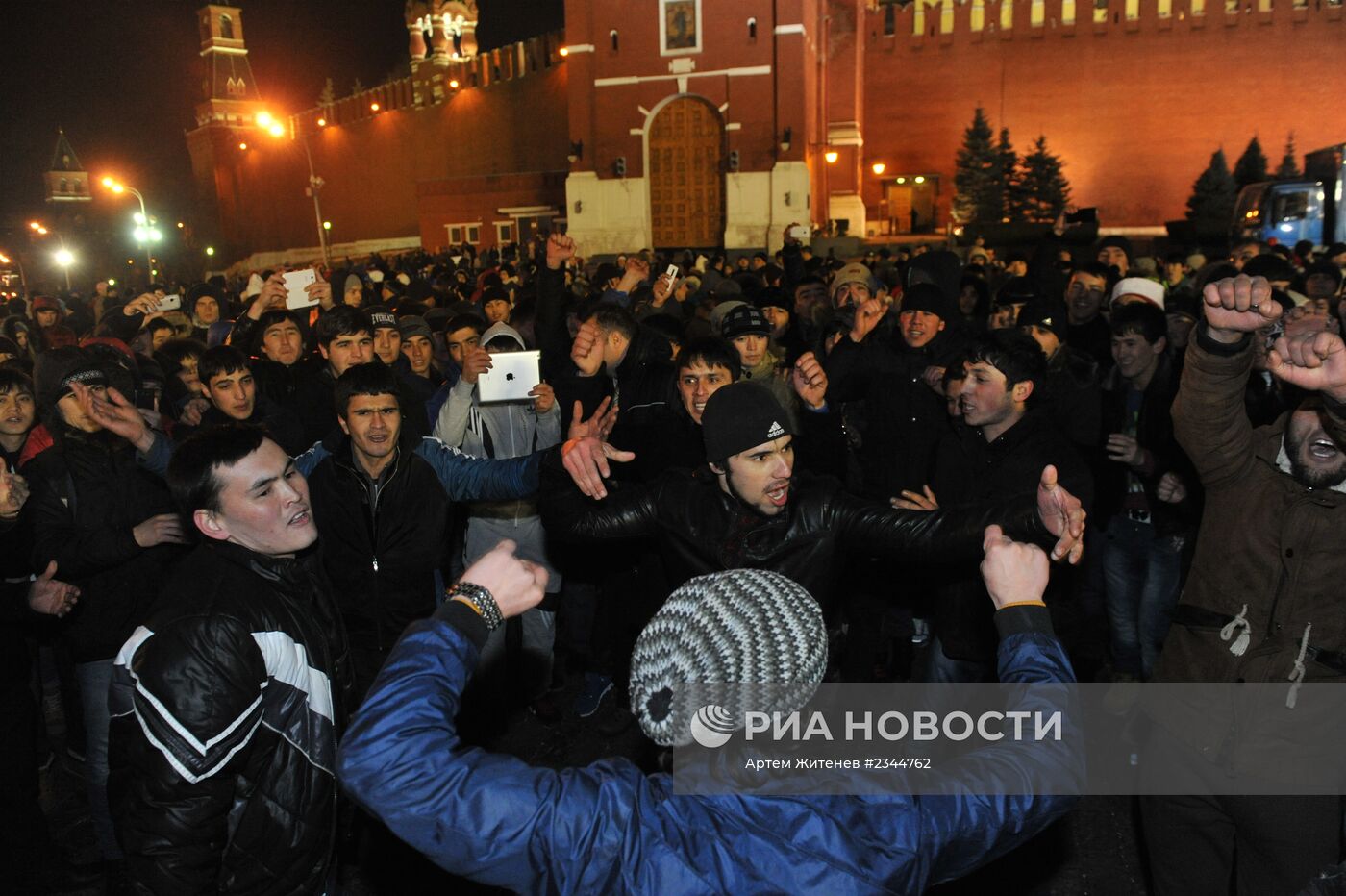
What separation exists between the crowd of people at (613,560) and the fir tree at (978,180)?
92.1ft

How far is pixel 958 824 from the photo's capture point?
1.62 m

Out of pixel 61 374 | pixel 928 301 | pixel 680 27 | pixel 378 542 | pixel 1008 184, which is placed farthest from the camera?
pixel 1008 184

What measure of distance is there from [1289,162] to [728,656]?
3791cm

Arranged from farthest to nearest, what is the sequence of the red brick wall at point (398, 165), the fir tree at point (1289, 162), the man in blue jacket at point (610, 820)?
the red brick wall at point (398, 165) → the fir tree at point (1289, 162) → the man in blue jacket at point (610, 820)

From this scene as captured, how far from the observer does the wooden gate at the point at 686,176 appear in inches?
1171

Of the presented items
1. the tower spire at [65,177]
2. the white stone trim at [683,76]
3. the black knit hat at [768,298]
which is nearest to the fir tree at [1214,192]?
the white stone trim at [683,76]

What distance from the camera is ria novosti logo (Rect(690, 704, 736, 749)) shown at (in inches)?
63.0

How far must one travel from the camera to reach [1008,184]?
3428cm

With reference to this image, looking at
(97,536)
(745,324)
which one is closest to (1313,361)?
(745,324)

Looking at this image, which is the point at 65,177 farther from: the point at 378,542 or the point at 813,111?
the point at 378,542

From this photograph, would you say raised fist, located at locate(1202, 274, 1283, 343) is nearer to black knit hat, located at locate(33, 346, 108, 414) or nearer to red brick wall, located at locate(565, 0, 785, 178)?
black knit hat, located at locate(33, 346, 108, 414)

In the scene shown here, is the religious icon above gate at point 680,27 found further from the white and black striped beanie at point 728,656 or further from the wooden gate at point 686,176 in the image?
the white and black striped beanie at point 728,656

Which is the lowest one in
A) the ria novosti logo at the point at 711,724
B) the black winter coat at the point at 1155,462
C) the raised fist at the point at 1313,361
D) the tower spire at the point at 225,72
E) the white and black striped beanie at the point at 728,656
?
the black winter coat at the point at 1155,462

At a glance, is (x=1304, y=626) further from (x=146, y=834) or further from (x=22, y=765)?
(x=22, y=765)
